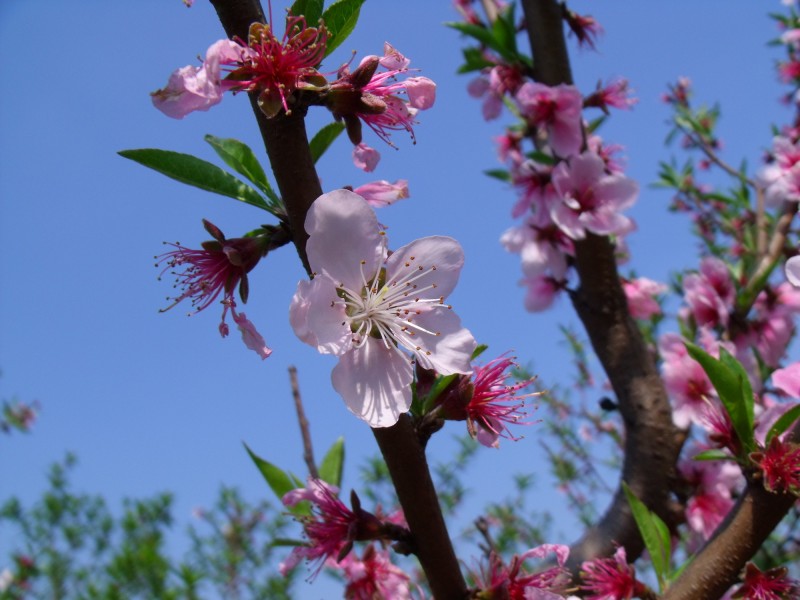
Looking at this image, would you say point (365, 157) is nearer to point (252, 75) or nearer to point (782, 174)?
point (252, 75)

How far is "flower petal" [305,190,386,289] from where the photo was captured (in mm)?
977

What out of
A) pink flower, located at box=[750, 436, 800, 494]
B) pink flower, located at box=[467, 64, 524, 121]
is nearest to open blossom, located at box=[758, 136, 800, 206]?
pink flower, located at box=[750, 436, 800, 494]

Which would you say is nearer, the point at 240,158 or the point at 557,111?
the point at 240,158

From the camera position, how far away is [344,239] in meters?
1.04

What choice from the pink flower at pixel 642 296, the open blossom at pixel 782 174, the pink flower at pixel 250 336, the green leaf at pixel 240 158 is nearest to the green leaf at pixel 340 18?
the green leaf at pixel 240 158

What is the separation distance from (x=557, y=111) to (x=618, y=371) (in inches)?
43.3

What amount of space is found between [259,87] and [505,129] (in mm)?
2612

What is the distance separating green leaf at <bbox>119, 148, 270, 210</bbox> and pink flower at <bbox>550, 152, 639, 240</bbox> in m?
1.69

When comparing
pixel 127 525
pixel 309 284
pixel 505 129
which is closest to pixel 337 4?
pixel 309 284

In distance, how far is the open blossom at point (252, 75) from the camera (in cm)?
99

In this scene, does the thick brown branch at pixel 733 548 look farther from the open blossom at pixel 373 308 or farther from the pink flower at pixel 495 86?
the pink flower at pixel 495 86

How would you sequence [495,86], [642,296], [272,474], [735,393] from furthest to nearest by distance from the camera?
[642,296]
[495,86]
[272,474]
[735,393]

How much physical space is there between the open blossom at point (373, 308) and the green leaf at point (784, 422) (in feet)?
2.26

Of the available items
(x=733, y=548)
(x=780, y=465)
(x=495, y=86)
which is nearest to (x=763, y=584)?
(x=733, y=548)
